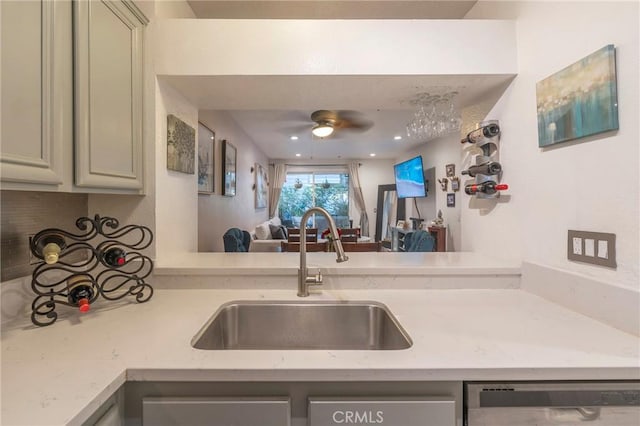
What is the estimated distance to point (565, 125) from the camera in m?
1.03

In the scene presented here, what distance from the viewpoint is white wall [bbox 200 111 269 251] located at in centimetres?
281

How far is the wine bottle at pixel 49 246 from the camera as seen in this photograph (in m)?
0.91

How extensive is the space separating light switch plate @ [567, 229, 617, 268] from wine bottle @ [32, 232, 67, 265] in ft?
6.06

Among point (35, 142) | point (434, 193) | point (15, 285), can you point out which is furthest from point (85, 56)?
point (434, 193)

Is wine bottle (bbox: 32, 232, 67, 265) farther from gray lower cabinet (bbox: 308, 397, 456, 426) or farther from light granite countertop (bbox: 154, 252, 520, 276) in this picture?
gray lower cabinet (bbox: 308, 397, 456, 426)

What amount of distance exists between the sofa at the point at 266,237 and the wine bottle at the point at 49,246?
296 cm

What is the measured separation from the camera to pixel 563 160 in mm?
1063

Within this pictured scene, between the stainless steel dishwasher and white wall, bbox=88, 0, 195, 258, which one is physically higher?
white wall, bbox=88, 0, 195, 258

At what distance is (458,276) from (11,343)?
1647 mm

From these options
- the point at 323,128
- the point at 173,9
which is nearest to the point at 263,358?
the point at 173,9

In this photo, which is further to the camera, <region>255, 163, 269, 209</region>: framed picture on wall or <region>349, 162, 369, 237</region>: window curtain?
<region>349, 162, 369, 237</region>: window curtain

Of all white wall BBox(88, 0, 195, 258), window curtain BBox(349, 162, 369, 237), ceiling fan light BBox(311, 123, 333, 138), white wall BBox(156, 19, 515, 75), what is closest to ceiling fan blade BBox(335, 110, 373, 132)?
ceiling fan light BBox(311, 123, 333, 138)

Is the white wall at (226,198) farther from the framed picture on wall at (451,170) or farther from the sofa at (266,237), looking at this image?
the framed picture on wall at (451,170)

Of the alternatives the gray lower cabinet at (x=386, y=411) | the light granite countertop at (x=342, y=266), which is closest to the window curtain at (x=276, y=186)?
the light granite countertop at (x=342, y=266)
